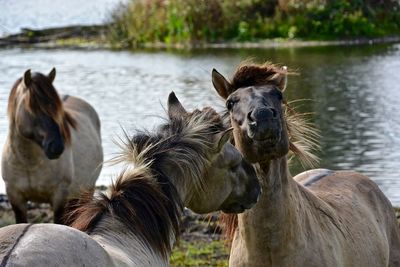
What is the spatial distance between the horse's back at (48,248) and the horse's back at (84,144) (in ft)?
17.9

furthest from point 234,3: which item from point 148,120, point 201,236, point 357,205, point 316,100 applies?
point 357,205

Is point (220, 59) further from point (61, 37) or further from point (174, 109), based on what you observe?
point (174, 109)

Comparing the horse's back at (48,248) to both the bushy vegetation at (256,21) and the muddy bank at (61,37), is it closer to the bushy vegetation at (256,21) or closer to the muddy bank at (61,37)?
the bushy vegetation at (256,21)

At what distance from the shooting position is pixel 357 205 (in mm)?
5938

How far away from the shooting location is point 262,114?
4898 mm

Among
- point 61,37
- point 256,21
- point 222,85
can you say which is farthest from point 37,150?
point 61,37

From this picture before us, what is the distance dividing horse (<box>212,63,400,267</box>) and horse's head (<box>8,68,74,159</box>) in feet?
11.0

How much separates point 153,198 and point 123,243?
0.29 metres

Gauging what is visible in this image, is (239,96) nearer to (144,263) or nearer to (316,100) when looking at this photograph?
(144,263)

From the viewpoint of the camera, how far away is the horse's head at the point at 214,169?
14.9ft

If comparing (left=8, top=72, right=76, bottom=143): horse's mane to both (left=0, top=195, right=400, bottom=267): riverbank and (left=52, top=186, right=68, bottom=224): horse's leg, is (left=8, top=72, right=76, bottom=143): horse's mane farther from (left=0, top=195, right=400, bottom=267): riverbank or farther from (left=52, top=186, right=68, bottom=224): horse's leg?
(left=0, top=195, right=400, bottom=267): riverbank

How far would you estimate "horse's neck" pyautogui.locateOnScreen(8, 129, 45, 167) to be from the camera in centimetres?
888

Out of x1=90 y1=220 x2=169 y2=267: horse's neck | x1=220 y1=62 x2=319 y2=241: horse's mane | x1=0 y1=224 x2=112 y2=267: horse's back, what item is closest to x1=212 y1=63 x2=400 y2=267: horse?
x1=220 y1=62 x2=319 y2=241: horse's mane

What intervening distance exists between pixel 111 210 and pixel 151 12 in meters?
26.3
